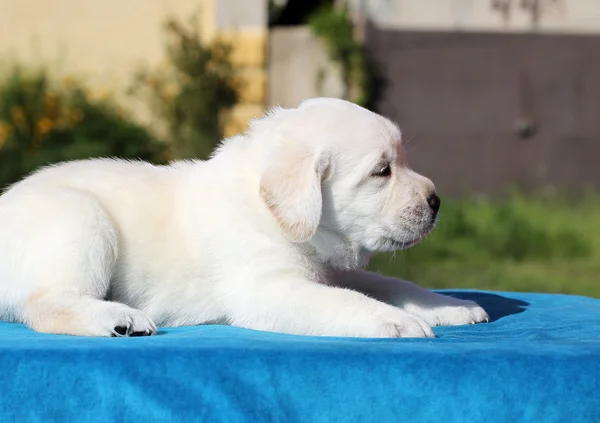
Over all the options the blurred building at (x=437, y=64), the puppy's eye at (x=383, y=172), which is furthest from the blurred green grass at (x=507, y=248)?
the puppy's eye at (x=383, y=172)

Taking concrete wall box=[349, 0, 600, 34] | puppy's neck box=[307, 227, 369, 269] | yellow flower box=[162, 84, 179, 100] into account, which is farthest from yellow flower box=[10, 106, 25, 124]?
puppy's neck box=[307, 227, 369, 269]

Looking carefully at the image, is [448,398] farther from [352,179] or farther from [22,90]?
[22,90]

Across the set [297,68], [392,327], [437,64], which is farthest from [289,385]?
[437,64]

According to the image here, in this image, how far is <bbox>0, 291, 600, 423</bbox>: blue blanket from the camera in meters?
2.52

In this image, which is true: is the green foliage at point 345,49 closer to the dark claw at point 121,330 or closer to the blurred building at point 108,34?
the blurred building at point 108,34

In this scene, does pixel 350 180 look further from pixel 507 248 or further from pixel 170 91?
pixel 170 91

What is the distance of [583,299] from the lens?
4598 millimetres

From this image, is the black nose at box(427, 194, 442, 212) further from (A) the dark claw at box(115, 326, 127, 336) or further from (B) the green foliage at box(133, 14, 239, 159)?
(B) the green foliage at box(133, 14, 239, 159)

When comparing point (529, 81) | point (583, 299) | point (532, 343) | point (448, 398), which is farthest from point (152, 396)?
point (529, 81)

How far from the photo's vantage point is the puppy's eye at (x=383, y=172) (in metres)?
3.46

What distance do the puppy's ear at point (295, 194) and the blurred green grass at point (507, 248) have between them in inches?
218

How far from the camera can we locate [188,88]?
1109 cm

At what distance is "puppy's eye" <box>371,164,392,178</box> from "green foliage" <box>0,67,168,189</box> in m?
6.74

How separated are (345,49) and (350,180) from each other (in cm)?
797
